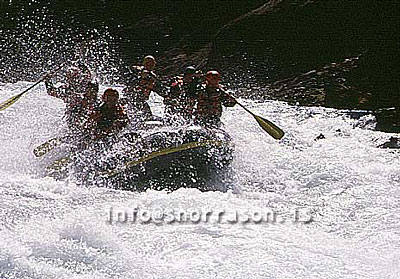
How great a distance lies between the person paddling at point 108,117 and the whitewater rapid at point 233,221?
0.79m

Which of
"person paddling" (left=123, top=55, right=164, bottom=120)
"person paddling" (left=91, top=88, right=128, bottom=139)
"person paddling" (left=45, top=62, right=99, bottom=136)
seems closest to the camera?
"person paddling" (left=91, top=88, right=128, bottom=139)

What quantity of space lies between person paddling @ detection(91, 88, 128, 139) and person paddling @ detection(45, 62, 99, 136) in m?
0.18

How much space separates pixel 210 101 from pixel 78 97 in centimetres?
182

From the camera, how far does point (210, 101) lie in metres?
7.98

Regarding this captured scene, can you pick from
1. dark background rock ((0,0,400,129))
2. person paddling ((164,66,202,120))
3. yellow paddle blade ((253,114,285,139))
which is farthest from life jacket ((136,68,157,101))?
dark background rock ((0,0,400,129))

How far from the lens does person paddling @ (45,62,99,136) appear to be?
26.0 ft

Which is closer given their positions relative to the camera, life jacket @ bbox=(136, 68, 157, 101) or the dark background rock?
life jacket @ bbox=(136, 68, 157, 101)

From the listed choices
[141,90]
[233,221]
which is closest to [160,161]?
[233,221]

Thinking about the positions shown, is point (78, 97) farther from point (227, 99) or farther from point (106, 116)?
point (227, 99)

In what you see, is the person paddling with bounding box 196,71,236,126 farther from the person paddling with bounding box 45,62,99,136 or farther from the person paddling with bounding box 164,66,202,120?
the person paddling with bounding box 45,62,99,136

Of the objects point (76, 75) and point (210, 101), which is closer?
point (210, 101)

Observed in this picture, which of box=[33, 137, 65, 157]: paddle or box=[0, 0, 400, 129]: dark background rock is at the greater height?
box=[0, 0, 400, 129]: dark background rock

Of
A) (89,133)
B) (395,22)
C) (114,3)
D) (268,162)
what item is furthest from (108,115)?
(114,3)

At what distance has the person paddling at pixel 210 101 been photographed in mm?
7957
